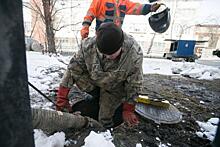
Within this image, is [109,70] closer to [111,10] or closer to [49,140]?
[49,140]

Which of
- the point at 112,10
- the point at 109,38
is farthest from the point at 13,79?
the point at 112,10

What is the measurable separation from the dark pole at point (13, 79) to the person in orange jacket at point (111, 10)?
2722 mm

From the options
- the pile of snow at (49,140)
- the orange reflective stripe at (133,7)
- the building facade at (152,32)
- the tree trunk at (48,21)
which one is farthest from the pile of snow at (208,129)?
the building facade at (152,32)

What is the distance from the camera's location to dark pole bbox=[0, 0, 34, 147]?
1.95ft

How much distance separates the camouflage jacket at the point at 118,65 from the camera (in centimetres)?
202

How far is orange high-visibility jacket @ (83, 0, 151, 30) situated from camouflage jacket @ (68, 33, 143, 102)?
55.4 inches

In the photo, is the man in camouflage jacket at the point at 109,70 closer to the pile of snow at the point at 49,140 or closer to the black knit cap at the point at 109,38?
the black knit cap at the point at 109,38

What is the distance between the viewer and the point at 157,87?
416 cm

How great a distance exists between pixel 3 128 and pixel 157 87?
3.74 m

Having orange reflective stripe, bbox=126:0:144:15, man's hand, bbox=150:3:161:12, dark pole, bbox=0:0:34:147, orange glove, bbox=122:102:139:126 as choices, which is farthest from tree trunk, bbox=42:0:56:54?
dark pole, bbox=0:0:34:147

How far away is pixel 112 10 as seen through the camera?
338cm

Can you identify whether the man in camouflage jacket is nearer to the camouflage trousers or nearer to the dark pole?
the camouflage trousers

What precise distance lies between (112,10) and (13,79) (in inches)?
116

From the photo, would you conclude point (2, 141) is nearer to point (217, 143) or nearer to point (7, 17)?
point (7, 17)
